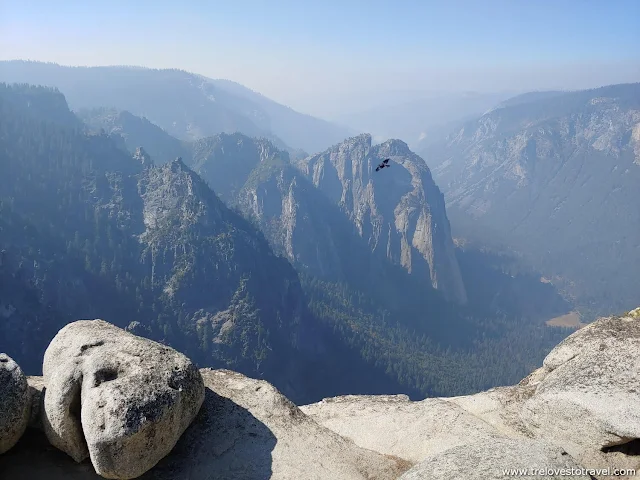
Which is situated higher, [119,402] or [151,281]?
[119,402]

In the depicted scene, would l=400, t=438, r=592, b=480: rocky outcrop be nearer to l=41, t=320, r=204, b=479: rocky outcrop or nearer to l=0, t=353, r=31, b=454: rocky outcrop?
l=41, t=320, r=204, b=479: rocky outcrop

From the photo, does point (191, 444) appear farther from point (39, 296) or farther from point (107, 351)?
point (39, 296)

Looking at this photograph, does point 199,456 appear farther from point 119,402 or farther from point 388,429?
point 388,429

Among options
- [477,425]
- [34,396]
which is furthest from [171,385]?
[477,425]

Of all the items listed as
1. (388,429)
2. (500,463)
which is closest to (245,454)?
(388,429)

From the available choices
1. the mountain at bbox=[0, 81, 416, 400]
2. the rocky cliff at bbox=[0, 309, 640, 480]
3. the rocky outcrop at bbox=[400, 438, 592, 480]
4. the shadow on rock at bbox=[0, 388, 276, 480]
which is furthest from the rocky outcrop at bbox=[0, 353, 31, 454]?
the mountain at bbox=[0, 81, 416, 400]
